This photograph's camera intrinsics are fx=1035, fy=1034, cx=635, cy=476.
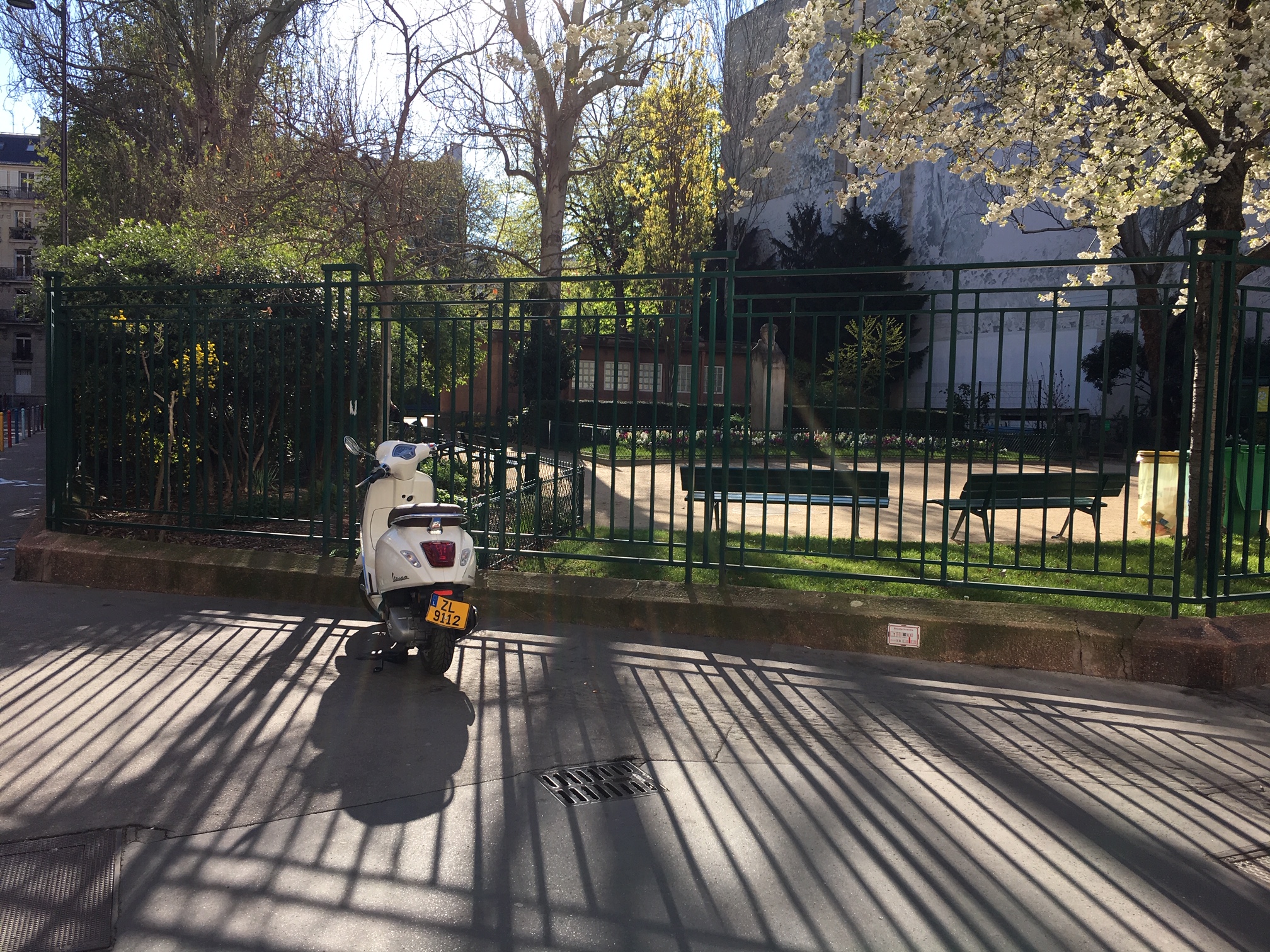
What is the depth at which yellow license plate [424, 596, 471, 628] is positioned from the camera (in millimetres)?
5406

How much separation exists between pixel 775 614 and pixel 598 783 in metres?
2.51

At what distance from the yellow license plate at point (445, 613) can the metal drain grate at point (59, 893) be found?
2023mm

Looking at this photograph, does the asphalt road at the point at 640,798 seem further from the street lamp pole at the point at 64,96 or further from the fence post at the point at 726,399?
the street lamp pole at the point at 64,96

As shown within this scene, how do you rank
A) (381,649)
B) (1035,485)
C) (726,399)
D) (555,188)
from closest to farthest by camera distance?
(381,649)
(726,399)
(1035,485)
(555,188)

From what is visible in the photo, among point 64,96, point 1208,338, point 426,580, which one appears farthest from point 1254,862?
point 64,96

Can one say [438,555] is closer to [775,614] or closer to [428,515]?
[428,515]

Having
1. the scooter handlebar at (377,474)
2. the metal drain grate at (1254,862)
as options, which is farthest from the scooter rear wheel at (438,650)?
the metal drain grate at (1254,862)

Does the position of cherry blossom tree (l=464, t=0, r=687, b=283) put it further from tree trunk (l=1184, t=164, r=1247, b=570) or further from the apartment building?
the apartment building

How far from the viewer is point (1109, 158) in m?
8.12

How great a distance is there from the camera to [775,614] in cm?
641

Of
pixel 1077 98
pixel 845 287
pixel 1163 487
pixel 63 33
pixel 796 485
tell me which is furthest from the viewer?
pixel 845 287

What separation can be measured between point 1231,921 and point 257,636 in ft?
17.3

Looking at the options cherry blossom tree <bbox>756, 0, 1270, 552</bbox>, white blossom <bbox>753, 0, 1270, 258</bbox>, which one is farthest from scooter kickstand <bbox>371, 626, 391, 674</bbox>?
white blossom <bbox>753, 0, 1270, 258</bbox>

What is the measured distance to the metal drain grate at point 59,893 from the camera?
291cm
